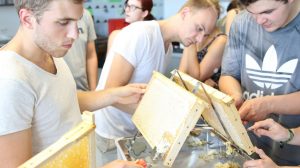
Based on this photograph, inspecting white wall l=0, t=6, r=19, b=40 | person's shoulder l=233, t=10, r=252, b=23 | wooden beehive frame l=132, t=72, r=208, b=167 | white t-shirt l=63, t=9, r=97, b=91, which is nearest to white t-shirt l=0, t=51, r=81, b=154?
wooden beehive frame l=132, t=72, r=208, b=167

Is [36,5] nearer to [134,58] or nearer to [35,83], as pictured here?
[35,83]

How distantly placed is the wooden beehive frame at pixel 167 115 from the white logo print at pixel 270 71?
0.50 meters

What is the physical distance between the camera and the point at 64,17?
915 mm

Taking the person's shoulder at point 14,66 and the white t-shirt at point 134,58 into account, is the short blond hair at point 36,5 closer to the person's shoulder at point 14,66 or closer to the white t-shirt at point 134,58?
the person's shoulder at point 14,66

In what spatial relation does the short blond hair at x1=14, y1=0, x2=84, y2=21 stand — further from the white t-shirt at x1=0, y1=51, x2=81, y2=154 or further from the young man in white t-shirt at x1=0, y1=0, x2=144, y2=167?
the white t-shirt at x1=0, y1=51, x2=81, y2=154

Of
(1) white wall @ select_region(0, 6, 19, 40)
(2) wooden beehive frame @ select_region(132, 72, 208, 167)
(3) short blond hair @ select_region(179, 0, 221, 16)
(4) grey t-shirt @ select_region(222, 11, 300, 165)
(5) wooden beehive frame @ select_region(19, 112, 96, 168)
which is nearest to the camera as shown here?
(5) wooden beehive frame @ select_region(19, 112, 96, 168)

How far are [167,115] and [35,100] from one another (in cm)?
39

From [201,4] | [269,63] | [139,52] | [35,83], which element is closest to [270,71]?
[269,63]

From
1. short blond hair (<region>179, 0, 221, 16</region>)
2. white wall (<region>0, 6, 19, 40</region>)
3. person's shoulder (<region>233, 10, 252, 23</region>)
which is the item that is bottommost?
white wall (<region>0, 6, 19, 40</region>)

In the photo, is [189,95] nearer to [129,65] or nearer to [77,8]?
[77,8]

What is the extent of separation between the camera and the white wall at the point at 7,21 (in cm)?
334

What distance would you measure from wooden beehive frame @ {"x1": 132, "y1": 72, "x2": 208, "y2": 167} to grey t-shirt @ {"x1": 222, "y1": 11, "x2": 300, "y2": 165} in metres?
0.50

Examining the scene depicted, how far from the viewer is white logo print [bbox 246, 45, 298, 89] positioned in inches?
52.5

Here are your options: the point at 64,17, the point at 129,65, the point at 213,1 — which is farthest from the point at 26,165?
the point at 213,1
